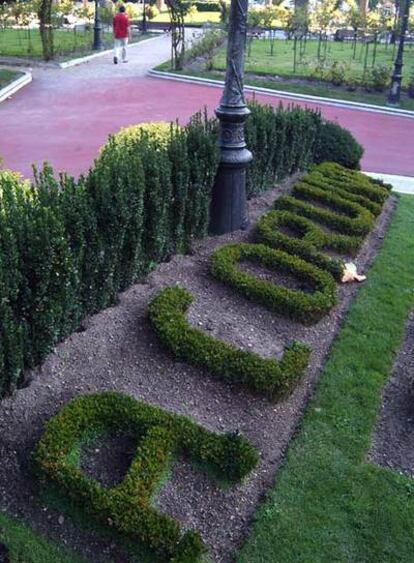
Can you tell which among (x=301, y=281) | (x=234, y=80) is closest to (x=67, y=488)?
(x=301, y=281)

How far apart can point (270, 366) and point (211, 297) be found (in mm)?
1185

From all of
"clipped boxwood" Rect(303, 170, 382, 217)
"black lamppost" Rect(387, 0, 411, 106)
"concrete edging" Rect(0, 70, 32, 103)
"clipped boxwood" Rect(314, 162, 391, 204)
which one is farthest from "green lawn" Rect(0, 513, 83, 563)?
"black lamppost" Rect(387, 0, 411, 106)

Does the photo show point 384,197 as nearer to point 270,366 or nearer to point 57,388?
point 270,366

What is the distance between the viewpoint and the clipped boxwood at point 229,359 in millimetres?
4824

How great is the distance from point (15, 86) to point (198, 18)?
3614cm

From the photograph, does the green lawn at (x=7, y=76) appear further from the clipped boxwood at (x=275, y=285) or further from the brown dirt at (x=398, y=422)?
the brown dirt at (x=398, y=422)

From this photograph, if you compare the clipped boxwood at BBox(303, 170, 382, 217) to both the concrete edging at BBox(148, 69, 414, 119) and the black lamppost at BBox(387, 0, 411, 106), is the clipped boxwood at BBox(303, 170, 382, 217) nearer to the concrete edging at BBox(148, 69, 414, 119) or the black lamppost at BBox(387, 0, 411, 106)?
the concrete edging at BBox(148, 69, 414, 119)

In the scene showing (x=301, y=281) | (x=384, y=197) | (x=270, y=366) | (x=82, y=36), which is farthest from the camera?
(x=82, y=36)

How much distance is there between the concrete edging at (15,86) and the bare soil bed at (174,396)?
512 inches

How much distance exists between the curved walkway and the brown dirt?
717cm

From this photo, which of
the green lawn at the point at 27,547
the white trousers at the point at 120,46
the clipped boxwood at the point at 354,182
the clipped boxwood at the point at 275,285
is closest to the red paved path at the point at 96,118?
the white trousers at the point at 120,46

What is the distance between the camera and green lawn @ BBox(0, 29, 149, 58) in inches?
1013

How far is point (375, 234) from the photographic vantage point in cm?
864

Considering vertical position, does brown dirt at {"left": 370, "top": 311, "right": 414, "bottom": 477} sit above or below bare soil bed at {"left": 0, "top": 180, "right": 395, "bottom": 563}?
below
